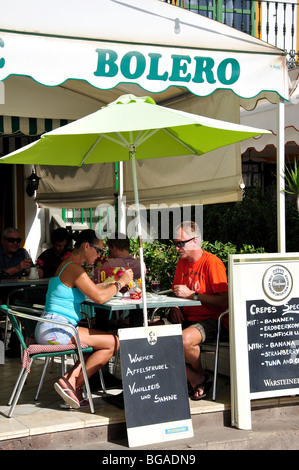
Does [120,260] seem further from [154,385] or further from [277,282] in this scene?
[154,385]

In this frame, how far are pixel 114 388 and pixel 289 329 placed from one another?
60.9 inches

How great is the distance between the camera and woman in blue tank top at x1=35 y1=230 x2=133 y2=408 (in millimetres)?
4551

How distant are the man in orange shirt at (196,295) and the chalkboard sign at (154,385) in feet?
1.23

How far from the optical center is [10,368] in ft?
20.3

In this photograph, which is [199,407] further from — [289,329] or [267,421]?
[289,329]

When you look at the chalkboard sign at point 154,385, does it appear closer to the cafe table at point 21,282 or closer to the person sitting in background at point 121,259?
the person sitting in background at point 121,259

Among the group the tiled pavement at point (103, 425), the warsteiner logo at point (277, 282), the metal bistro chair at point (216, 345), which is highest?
the warsteiner logo at point (277, 282)

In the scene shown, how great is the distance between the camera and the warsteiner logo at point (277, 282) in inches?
186

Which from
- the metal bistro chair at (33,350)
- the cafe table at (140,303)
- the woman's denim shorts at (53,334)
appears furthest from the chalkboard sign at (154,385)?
the woman's denim shorts at (53,334)

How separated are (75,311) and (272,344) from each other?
1523 mm

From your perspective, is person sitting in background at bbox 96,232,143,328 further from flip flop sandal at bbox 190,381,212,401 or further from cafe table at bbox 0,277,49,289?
flip flop sandal at bbox 190,381,212,401

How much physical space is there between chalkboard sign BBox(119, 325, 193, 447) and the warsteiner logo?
0.80m

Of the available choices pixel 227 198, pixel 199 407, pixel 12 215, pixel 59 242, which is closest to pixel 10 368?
pixel 59 242
